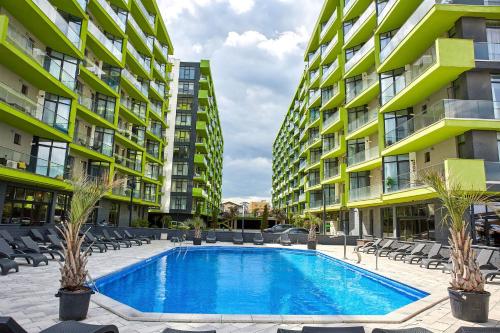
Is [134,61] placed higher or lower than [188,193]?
higher

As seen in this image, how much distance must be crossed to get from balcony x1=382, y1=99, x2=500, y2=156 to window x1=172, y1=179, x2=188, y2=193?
126 feet

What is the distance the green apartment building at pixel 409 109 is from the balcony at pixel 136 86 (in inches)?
848

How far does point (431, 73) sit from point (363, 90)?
→ 11.3m

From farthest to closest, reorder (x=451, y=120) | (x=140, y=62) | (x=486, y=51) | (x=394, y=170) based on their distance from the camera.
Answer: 1. (x=140, y=62)
2. (x=394, y=170)
3. (x=486, y=51)
4. (x=451, y=120)

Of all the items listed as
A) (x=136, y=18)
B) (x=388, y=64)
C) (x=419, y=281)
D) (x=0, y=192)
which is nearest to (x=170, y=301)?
(x=419, y=281)

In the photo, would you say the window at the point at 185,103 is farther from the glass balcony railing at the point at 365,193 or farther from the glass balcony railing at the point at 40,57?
the glass balcony railing at the point at 365,193

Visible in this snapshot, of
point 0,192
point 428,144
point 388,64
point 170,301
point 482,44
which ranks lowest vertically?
point 170,301

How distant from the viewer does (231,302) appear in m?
10.1

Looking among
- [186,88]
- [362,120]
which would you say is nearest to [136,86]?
[186,88]

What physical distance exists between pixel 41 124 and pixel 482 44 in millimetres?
25994

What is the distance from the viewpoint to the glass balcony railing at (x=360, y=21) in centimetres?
2855

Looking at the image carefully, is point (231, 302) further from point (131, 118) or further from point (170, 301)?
point (131, 118)

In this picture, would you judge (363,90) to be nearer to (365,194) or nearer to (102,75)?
(365,194)

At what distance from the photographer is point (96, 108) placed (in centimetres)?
3011
